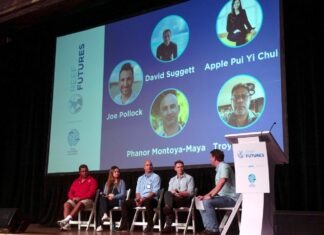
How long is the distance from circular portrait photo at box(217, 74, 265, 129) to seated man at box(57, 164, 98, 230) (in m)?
2.16

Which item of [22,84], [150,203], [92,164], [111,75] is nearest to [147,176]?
[150,203]

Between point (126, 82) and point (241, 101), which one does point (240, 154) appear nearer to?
point (241, 101)

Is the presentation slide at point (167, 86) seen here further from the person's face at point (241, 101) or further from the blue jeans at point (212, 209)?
the blue jeans at point (212, 209)

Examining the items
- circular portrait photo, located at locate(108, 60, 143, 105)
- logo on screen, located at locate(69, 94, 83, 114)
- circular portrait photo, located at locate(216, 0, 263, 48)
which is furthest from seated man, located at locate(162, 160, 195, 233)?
logo on screen, located at locate(69, 94, 83, 114)

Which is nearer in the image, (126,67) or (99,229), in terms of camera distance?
(99,229)

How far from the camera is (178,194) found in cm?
578

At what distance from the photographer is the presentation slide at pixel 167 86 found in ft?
18.6

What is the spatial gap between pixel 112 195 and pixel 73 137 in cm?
159

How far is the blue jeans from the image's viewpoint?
5.04m

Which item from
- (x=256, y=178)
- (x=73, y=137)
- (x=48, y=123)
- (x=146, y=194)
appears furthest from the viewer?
(x=48, y=123)

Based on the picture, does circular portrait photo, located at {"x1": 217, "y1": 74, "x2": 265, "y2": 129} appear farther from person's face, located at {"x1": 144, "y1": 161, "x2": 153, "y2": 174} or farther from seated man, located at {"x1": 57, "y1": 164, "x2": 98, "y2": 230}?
seated man, located at {"x1": 57, "y1": 164, "x2": 98, "y2": 230}

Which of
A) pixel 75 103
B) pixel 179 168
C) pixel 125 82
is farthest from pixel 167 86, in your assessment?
pixel 75 103

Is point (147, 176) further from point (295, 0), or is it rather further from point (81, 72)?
point (295, 0)

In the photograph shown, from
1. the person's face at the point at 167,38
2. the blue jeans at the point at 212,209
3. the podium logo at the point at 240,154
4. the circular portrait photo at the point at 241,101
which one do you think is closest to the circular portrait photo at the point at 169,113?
the circular portrait photo at the point at 241,101
